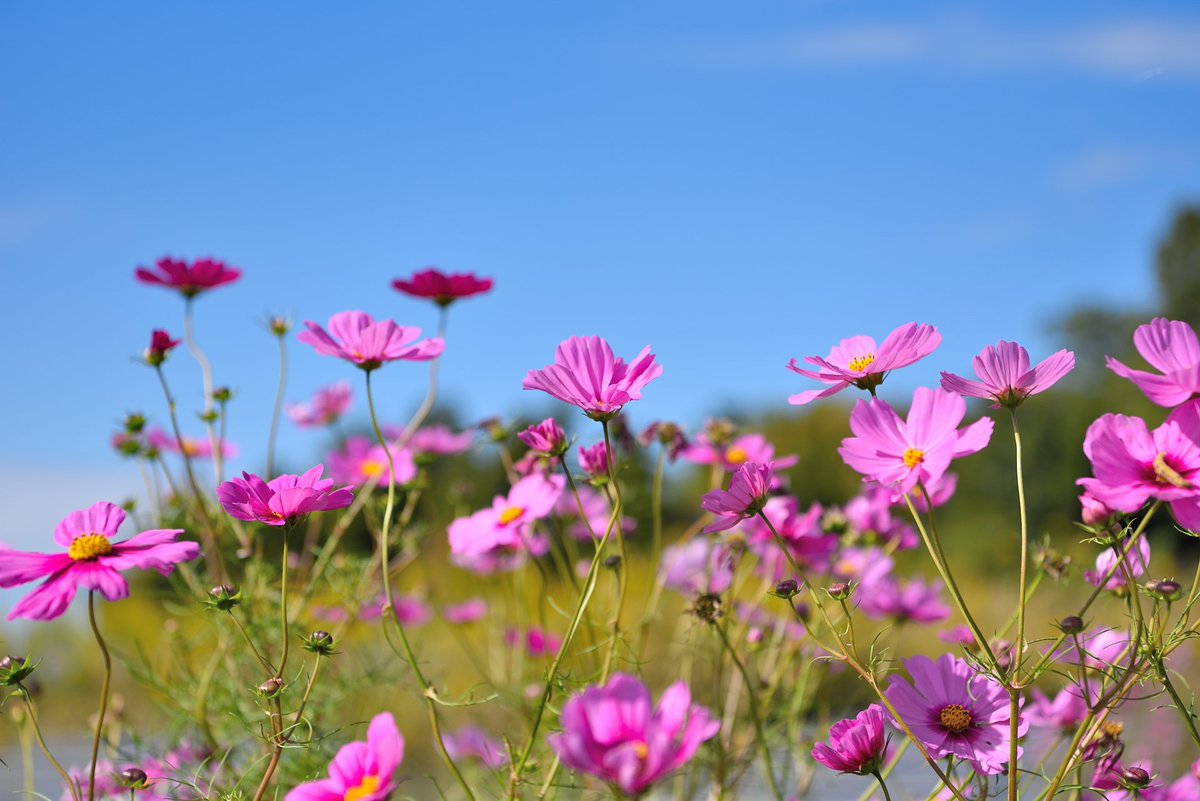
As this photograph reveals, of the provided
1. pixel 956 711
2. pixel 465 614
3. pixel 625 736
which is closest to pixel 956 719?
pixel 956 711

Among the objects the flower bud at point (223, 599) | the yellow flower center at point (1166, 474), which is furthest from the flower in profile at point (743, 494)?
the flower bud at point (223, 599)

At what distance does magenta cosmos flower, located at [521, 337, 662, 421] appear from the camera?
816 mm

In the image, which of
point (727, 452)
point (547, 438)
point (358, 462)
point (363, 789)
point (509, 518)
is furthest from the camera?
point (358, 462)

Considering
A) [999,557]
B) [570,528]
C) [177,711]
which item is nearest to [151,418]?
[177,711]

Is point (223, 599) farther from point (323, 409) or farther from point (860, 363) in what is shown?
point (323, 409)

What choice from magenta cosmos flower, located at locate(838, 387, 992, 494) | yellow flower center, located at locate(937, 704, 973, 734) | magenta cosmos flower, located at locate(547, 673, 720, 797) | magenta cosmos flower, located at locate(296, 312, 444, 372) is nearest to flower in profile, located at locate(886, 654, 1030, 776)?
yellow flower center, located at locate(937, 704, 973, 734)

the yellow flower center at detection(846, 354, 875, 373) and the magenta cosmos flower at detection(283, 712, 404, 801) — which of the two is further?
the yellow flower center at detection(846, 354, 875, 373)

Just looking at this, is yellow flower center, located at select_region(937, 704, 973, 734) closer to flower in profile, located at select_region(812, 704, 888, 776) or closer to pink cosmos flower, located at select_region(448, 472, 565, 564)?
flower in profile, located at select_region(812, 704, 888, 776)

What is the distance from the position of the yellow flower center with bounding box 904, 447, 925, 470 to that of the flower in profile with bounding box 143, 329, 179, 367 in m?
0.85

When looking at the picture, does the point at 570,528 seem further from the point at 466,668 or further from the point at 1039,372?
the point at 466,668

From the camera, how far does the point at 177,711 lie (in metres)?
1.52

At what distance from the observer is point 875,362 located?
2.74 feet

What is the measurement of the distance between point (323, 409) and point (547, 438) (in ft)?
3.50

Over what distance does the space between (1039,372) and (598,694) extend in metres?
0.47
